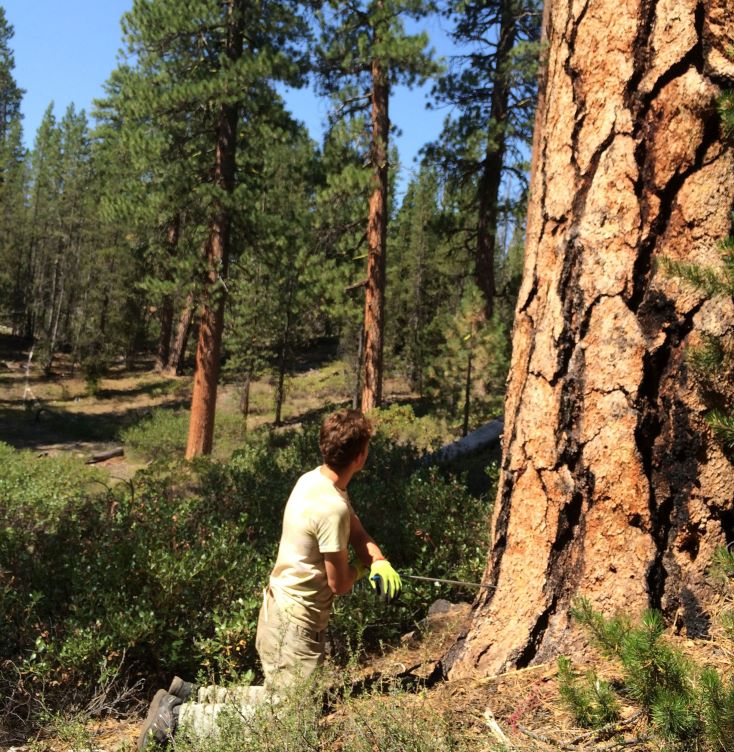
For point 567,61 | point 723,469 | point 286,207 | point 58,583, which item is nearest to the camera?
point 723,469

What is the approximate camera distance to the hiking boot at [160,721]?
3000mm

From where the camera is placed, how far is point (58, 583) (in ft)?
15.5

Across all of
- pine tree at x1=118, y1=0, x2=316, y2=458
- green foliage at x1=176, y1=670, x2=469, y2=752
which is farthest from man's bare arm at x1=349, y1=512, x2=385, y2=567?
pine tree at x1=118, y1=0, x2=316, y2=458

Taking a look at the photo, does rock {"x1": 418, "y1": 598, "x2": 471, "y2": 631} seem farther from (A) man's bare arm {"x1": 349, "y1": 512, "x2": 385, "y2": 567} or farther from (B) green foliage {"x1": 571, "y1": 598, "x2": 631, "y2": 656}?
(B) green foliage {"x1": 571, "y1": 598, "x2": 631, "y2": 656}

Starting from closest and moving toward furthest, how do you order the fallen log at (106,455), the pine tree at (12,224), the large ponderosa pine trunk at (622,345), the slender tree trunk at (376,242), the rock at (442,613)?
the large ponderosa pine trunk at (622,345), the rock at (442,613), the slender tree trunk at (376,242), the fallen log at (106,455), the pine tree at (12,224)

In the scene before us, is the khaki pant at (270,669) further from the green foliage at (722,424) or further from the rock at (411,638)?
the green foliage at (722,424)

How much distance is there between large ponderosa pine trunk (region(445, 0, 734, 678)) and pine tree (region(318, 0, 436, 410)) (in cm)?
1210

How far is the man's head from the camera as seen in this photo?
2.98 m

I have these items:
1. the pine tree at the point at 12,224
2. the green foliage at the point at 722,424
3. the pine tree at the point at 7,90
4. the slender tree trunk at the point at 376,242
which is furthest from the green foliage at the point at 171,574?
the pine tree at the point at 7,90

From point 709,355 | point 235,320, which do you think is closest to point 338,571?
point 709,355

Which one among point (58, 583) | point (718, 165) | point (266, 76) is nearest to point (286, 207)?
point (266, 76)

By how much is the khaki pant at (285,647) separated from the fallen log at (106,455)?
48.8 ft

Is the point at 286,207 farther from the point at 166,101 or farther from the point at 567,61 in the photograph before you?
the point at 567,61

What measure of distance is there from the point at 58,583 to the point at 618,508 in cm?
381
